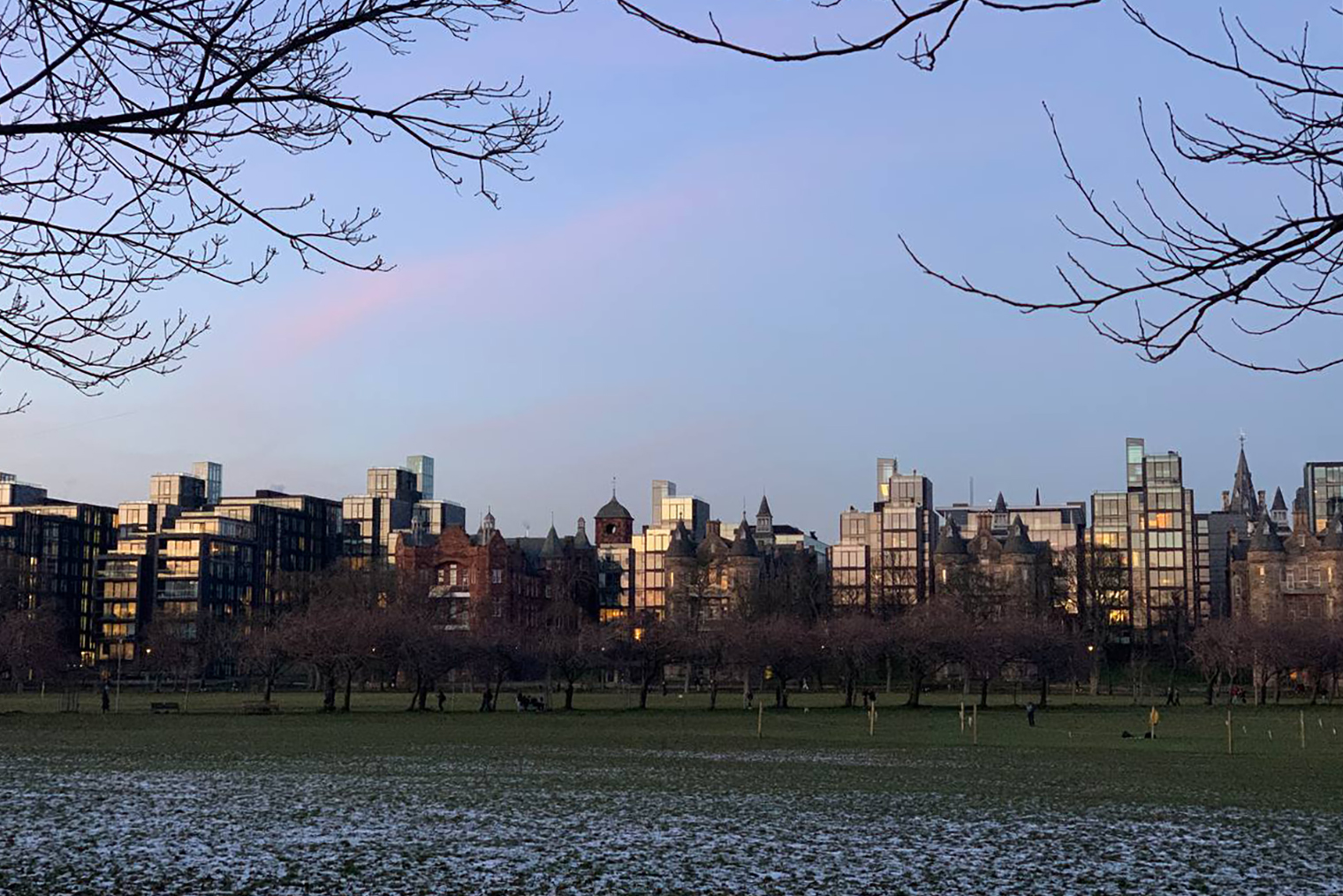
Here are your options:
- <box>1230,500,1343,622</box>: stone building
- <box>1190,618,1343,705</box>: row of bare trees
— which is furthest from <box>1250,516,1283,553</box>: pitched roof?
<box>1190,618,1343,705</box>: row of bare trees

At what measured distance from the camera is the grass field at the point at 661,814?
23.2 metres

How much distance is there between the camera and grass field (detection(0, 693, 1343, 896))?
2316 cm

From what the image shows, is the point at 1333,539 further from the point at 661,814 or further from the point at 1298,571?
the point at 661,814

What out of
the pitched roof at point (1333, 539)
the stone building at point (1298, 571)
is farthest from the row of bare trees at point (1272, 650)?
the pitched roof at point (1333, 539)

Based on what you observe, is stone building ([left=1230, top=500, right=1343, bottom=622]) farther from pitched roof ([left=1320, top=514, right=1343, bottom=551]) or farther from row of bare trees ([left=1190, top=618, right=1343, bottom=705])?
row of bare trees ([left=1190, top=618, right=1343, bottom=705])

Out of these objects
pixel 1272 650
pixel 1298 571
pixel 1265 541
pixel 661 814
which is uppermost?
pixel 1265 541

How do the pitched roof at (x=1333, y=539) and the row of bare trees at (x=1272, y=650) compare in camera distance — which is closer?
the row of bare trees at (x=1272, y=650)

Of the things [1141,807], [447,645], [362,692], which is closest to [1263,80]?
[1141,807]

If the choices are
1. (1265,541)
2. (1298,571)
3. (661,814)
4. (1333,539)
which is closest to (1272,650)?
(1298,571)

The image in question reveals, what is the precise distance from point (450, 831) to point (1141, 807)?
15.0 metres

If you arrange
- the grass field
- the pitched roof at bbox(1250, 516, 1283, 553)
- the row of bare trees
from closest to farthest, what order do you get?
the grass field, the row of bare trees, the pitched roof at bbox(1250, 516, 1283, 553)

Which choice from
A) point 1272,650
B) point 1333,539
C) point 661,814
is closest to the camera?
point 661,814

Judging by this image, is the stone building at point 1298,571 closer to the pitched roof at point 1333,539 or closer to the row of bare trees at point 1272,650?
the pitched roof at point 1333,539

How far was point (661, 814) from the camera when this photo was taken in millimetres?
31781
